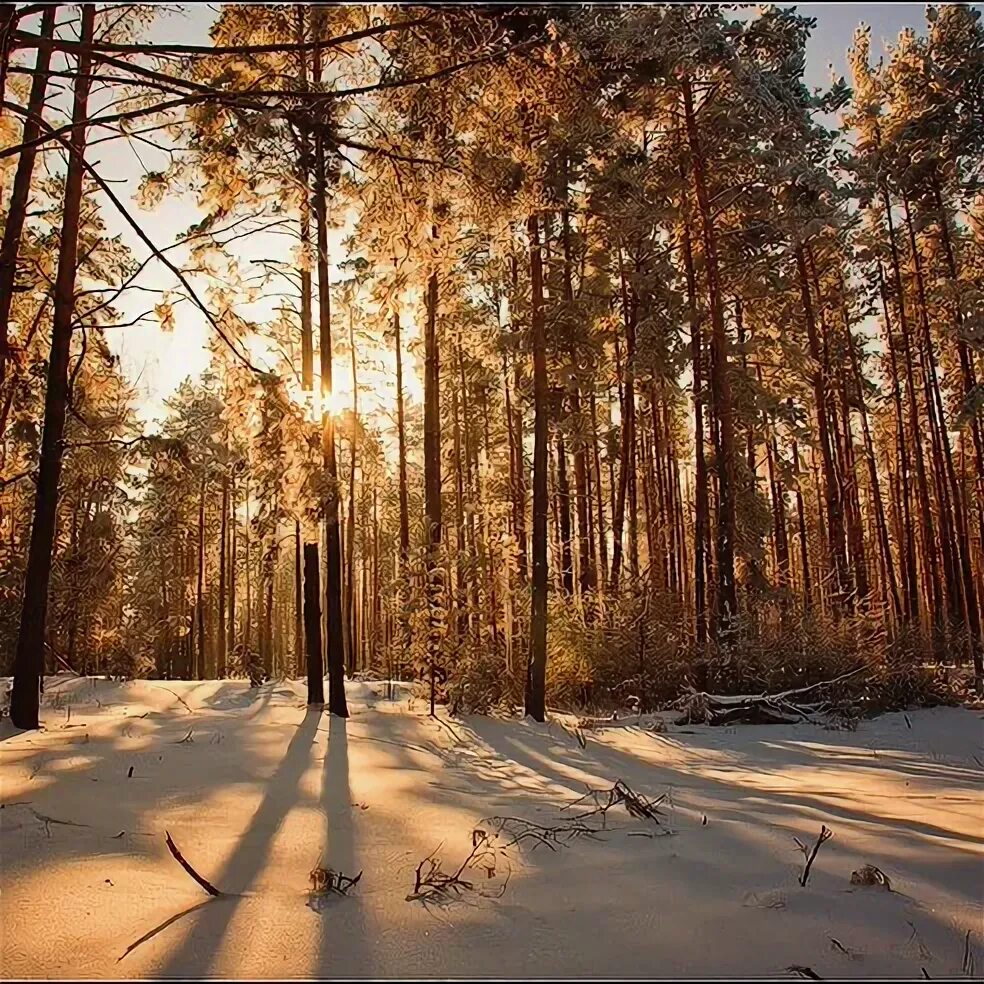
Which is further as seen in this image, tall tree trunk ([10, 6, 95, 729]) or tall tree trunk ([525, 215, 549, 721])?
tall tree trunk ([525, 215, 549, 721])

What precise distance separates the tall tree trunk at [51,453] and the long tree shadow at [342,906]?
4.58 meters

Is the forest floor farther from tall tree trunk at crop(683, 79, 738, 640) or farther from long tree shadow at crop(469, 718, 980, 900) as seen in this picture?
tall tree trunk at crop(683, 79, 738, 640)

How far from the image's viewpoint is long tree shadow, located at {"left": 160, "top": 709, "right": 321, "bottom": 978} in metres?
1.87

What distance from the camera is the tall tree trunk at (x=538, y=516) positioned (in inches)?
401

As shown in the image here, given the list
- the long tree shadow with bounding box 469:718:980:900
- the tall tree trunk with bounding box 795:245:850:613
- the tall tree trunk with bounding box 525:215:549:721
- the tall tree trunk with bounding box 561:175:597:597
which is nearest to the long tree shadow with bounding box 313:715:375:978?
the long tree shadow with bounding box 469:718:980:900

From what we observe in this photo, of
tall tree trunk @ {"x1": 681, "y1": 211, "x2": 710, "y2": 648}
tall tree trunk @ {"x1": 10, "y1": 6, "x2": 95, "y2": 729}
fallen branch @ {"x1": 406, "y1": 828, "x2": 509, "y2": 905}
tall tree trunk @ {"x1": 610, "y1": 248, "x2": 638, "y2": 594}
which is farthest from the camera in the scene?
tall tree trunk @ {"x1": 610, "y1": 248, "x2": 638, "y2": 594}

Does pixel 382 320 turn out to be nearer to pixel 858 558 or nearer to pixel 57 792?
pixel 57 792

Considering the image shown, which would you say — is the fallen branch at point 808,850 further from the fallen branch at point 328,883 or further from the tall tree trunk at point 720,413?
the tall tree trunk at point 720,413

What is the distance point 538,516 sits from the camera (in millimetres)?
10914

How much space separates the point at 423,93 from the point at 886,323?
2163 centimetres

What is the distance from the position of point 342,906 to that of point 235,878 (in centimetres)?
50

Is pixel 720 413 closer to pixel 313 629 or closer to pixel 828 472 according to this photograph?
pixel 828 472

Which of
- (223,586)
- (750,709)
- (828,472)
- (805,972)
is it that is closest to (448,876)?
(805,972)

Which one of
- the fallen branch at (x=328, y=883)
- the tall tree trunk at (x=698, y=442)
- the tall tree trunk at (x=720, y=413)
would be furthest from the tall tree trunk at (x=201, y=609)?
the fallen branch at (x=328, y=883)
